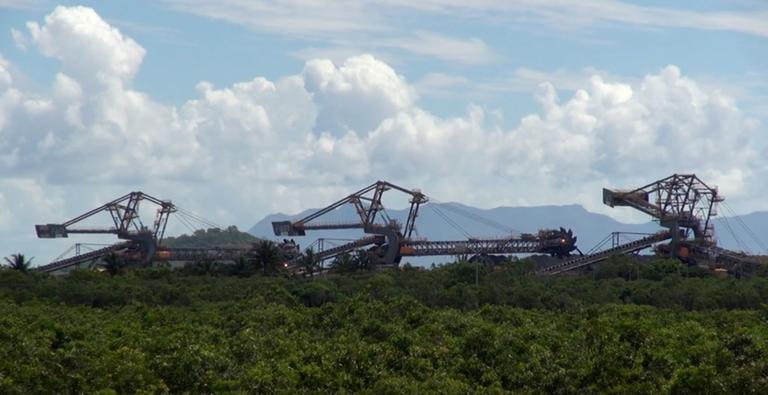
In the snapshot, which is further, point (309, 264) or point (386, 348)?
point (309, 264)

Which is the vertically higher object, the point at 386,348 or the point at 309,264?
the point at 309,264

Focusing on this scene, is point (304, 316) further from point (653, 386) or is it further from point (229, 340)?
point (653, 386)

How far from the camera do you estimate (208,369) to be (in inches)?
2633

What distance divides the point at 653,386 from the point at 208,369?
17.7 metres

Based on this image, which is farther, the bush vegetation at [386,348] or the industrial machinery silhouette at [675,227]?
the industrial machinery silhouette at [675,227]

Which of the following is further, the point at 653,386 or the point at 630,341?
the point at 630,341

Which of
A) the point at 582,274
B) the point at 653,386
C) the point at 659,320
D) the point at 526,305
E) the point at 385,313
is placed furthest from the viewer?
the point at 582,274

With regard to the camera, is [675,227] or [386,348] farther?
[675,227]

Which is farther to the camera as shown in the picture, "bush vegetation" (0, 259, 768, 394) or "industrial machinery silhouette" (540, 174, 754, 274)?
"industrial machinery silhouette" (540, 174, 754, 274)

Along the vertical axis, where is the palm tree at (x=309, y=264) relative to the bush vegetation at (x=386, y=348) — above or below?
above

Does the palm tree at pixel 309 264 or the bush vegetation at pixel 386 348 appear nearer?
the bush vegetation at pixel 386 348

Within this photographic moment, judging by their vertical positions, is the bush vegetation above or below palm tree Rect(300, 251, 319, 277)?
below

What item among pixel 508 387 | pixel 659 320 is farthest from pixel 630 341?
pixel 659 320

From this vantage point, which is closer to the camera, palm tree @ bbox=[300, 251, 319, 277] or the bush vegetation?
the bush vegetation
